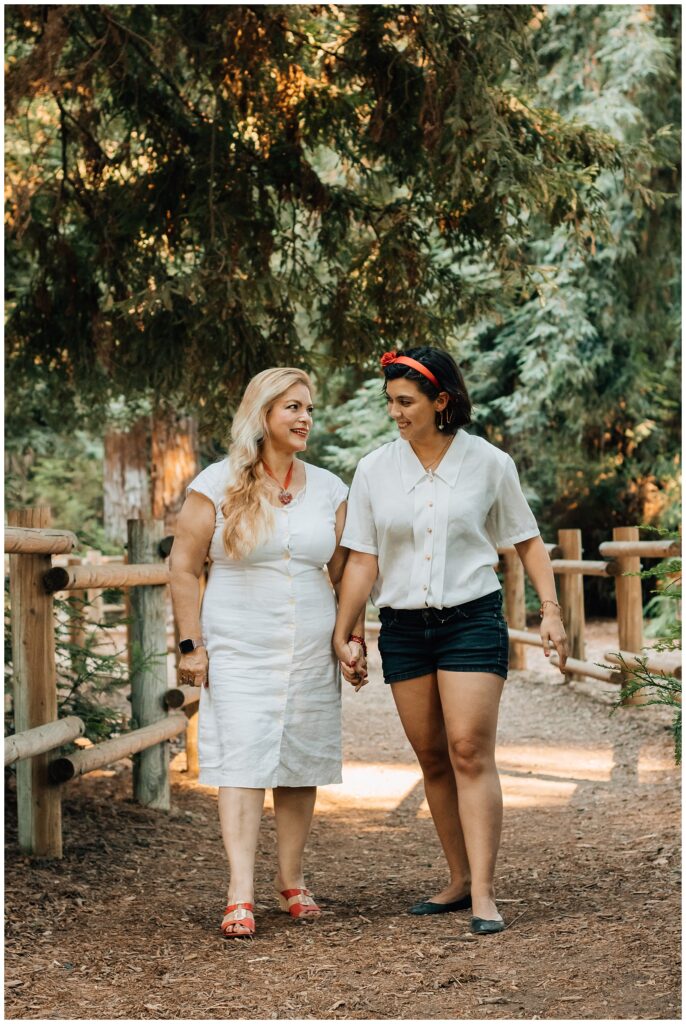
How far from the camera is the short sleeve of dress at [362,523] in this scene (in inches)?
164

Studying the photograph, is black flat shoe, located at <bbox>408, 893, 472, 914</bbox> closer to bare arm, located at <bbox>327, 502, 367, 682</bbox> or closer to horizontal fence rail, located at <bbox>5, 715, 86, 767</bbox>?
bare arm, located at <bbox>327, 502, 367, 682</bbox>

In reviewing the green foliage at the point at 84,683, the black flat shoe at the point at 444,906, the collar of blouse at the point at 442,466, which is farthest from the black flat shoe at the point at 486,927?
the green foliage at the point at 84,683

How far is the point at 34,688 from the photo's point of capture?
202 inches

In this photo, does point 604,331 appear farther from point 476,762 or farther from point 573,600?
point 476,762

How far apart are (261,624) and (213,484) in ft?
1.79

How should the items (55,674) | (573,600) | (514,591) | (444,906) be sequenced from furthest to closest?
(514,591) → (573,600) → (55,674) → (444,906)

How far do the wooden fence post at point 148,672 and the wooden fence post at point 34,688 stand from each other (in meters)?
1.13

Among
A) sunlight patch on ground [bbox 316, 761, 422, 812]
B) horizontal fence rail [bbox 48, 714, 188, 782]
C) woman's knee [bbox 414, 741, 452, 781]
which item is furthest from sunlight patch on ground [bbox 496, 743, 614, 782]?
woman's knee [bbox 414, 741, 452, 781]

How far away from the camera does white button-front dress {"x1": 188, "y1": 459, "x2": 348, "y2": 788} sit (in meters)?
4.25

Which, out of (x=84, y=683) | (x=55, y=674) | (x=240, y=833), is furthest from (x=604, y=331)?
(x=240, y=833)

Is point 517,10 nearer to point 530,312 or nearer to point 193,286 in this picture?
point 193,286

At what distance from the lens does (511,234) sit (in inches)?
276

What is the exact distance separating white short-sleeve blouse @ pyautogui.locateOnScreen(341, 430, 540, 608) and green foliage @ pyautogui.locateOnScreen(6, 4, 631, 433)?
2.57 m

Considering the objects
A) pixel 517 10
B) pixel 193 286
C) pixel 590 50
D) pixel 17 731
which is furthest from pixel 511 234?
pixel 590 50
